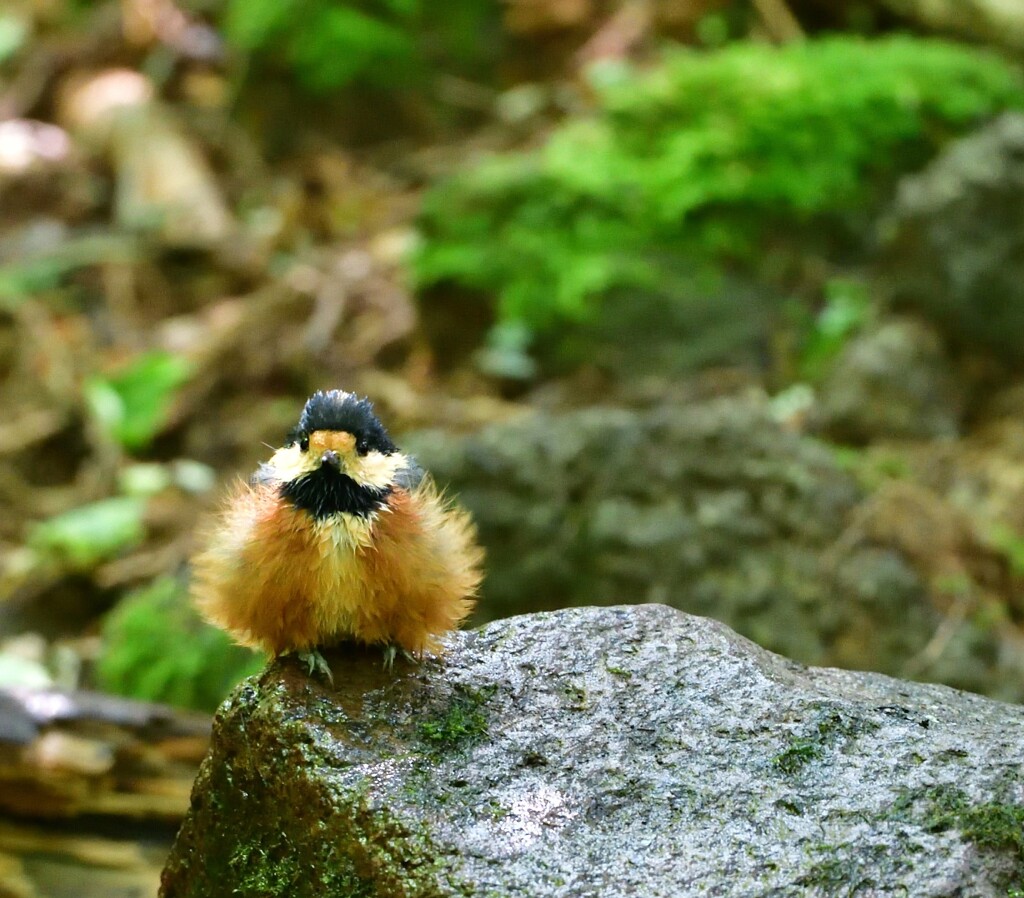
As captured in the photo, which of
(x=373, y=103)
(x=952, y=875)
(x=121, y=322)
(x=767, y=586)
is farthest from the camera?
(x=373, y=103)

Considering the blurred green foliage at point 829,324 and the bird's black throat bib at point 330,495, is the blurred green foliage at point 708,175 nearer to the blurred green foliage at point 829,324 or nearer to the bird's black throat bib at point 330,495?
the blurred green foliage at point 829,324

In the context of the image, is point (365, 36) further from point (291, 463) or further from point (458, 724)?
point (458, 724)

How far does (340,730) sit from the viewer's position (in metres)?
2.79

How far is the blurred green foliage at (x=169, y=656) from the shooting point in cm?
577

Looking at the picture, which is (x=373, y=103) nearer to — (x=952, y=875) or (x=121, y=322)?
(x=121, y=322)

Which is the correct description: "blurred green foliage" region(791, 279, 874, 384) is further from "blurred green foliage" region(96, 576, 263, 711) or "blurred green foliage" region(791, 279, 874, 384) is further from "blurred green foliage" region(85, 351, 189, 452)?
"blurred green foliage" region(85, 351, 189, 452)

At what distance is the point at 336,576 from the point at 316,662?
0.91 feet

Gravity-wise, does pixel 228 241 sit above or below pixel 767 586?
above

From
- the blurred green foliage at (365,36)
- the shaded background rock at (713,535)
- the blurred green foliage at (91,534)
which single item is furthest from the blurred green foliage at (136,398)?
the blurred green foliage at (365,36)

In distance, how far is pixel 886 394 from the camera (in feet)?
21.2

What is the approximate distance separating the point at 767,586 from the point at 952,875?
9.73ft

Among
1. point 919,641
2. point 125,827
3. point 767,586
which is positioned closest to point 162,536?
point 125,827

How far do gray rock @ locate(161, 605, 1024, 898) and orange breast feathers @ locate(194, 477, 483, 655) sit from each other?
0.46 ft

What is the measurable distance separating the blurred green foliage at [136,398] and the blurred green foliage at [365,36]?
12.2 ft
